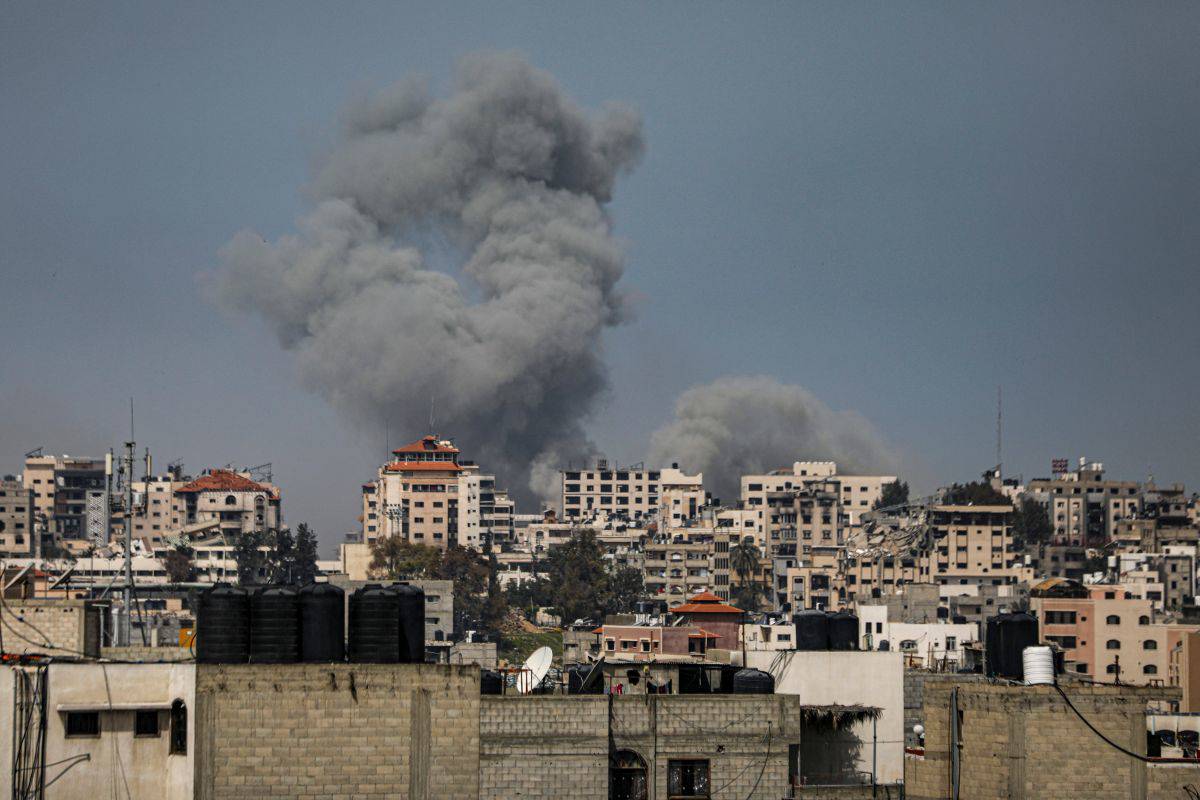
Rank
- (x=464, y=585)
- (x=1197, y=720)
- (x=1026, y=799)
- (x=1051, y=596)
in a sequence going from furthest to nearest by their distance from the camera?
(x=464, y=585)
(x=1051, y=596)
(x=1197, y=720)
(x=1026, y=799)

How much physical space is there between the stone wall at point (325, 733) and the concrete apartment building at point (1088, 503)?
13961cm

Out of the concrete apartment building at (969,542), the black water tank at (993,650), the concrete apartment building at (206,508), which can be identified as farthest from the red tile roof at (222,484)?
the black water tank at (993,650)

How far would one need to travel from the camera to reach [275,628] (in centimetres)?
2383

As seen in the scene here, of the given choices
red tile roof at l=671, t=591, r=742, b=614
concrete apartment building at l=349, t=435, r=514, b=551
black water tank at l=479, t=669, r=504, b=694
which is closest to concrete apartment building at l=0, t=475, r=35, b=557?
concrete apartment building at l=349, t=435, r=514, b=551

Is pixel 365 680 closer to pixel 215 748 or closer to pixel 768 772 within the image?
pixel 215 748

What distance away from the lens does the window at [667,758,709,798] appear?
2433 cm

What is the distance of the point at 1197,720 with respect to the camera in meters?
35.9

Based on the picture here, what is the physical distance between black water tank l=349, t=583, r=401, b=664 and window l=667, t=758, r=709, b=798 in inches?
146

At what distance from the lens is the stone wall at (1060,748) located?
23.4m

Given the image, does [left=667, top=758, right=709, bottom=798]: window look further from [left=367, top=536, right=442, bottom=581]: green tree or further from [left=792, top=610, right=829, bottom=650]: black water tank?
[left=367, top=536, right=442, bottom=581]: green tree

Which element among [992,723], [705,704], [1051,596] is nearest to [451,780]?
[705,704]

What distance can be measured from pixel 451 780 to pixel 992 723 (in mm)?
6553

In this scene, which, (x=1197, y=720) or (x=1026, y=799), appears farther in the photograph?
(x=1197, y=720)

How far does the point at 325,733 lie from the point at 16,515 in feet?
473
